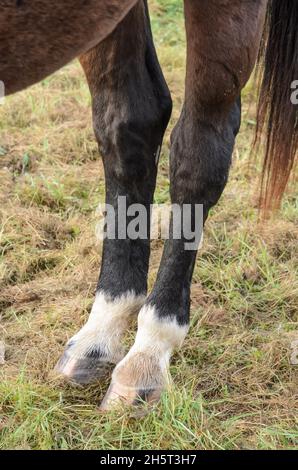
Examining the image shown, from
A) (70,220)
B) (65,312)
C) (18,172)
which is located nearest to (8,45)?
(65,312)

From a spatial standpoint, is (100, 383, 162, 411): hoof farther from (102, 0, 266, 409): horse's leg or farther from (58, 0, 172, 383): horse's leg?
(58, 0, 172, 383): horse's leg

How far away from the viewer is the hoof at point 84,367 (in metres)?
2.19

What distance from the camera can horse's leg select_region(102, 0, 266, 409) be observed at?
197cm

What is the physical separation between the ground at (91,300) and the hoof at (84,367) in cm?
3

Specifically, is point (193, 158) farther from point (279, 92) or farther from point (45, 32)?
point (45, 32)

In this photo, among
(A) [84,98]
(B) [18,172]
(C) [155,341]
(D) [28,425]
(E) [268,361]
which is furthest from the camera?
(A) [84,98]

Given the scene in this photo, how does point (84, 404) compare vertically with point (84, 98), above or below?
below

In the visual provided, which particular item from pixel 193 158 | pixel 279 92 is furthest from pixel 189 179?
pixel 279 92

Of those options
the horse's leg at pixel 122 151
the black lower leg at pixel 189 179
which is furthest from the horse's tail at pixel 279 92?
the horse's leg at pixel 122 151

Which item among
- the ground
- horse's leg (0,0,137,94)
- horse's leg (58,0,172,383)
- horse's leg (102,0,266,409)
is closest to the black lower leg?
horse's leg (102,0,266,409)

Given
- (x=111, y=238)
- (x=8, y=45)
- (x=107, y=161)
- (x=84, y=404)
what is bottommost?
(x=84, y=404)

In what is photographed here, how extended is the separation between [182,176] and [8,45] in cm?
87

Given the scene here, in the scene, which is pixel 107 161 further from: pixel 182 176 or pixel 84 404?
pixel 84 404

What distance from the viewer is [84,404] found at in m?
2.12
